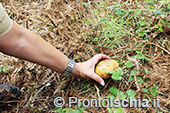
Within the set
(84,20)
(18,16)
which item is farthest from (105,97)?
(18,16)

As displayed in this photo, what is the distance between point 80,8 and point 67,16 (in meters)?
0.30

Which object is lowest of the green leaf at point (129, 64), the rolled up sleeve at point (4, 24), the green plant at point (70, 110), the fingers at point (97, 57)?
the green plant at point (70, 110)

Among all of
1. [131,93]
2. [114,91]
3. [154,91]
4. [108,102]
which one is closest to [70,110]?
[108,102]

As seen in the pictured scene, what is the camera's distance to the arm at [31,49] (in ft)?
4.14

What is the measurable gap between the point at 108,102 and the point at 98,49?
0.83m

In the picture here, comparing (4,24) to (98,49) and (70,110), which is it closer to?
(70,110)

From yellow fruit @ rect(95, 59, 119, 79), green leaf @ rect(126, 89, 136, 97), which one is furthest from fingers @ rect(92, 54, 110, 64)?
green leaf @ rect(126, 89, 136, 97)

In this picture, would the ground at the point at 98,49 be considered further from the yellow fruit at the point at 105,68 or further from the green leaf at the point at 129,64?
the yellow fruit at the point at 105,68

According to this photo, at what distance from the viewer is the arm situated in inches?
49.7

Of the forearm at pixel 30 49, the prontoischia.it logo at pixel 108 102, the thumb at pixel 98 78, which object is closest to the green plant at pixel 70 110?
the prontoischia.it logo at pixel 108 102

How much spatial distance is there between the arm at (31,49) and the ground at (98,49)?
38cm

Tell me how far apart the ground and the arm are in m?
0.38

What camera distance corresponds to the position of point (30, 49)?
1.38 metres

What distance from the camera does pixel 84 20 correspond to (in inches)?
105
